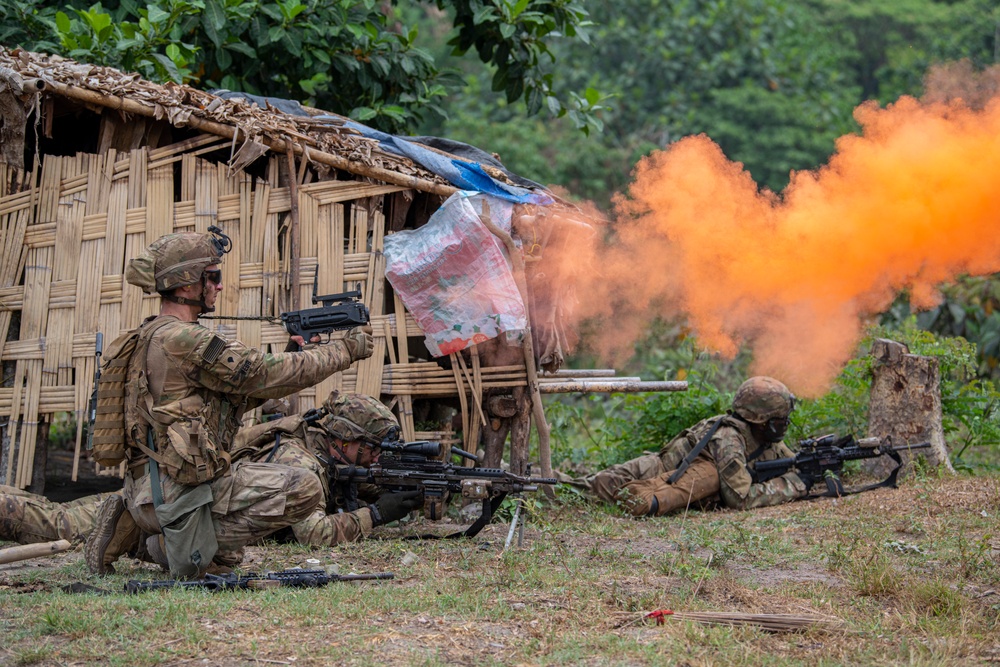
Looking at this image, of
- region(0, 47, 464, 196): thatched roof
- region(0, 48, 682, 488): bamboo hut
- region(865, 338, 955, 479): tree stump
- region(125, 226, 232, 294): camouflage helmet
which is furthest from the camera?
region(865, 338, 955, 479): tree stump

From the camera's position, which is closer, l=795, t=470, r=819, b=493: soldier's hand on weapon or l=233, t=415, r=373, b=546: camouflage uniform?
l=233, t=415, r=373, b=546: camouflage uniform

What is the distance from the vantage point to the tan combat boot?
6.20 metres

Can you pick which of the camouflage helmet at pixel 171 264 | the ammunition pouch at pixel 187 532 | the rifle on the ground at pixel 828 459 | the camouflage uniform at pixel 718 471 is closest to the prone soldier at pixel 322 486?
the ammunition pouch at pixel 187 532

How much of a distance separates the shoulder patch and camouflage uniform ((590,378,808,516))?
13.1ft

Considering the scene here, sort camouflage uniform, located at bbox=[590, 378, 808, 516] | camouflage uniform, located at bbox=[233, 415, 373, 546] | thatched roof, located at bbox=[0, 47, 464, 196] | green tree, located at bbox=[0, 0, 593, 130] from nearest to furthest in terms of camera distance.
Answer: camouflage uniform, located at bbox=[233, 415, 373, 546] < thatched roof, located at bbox=[0, 47, 464, 196] < camouflage uniform, located at bbox=[590, 378, 808, 516] < green tree, located at bbox=[0, 0, 593, 130]

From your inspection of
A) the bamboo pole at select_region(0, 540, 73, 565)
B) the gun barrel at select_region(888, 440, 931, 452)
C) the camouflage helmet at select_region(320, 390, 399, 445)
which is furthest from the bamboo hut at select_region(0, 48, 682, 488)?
the gun barrel at select_region(888, 440, 931, 452)

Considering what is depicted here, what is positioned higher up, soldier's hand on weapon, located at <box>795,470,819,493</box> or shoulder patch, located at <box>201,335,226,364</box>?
shoulder patch, located at <box>201,335,226,364</box>

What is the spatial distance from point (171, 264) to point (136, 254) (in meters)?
2.16

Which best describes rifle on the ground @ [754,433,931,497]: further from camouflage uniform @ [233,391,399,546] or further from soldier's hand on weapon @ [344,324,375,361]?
soldier's hand on weapon @ [344,324,375,361]

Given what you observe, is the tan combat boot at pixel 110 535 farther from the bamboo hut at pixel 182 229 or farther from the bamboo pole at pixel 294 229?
the bamboo pole at pixel 294 229

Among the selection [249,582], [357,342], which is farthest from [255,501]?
[357,342]

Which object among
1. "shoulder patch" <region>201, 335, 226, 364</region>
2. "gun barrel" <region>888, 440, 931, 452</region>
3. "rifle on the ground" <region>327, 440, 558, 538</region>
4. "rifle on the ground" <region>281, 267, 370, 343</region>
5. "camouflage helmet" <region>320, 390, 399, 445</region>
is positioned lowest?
"rifle on the ground" <region>327, 440, 558, 538</region>

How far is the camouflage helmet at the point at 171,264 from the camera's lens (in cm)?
594

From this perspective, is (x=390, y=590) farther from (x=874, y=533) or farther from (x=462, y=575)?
(x=874, y=533)
